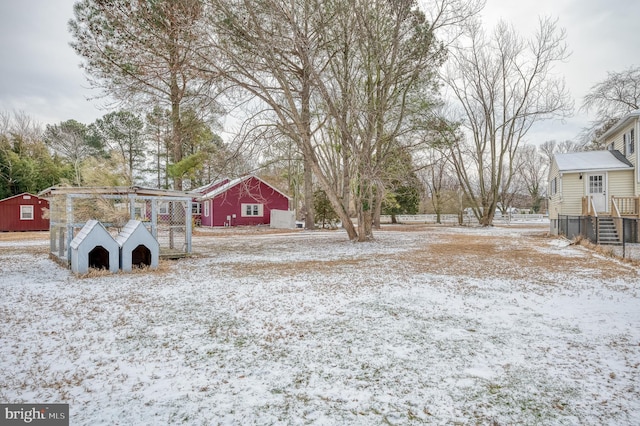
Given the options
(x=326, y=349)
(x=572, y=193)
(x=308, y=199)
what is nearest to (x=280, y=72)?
(x=326, y=349)

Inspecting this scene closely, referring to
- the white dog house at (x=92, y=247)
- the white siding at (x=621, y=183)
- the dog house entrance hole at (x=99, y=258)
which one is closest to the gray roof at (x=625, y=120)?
the white siding at (x=621, y=183)

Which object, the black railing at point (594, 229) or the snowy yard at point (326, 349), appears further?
the black railing at point (594, 229)

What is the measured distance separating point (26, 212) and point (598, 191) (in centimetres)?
3536

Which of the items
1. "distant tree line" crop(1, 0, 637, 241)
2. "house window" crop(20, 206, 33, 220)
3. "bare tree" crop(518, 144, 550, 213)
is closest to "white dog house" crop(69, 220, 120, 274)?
"distant tree line" crop(1, 0, 637, 241)

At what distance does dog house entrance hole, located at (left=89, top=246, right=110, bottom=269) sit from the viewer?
7.92 metres

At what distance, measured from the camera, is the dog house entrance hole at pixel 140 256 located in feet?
27.9

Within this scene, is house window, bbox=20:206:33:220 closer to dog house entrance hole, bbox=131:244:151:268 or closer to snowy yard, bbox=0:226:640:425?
dog house entrance hole, bbox=131:244:151:268

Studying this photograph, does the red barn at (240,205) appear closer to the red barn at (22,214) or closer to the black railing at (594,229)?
the red barn at (22,214)

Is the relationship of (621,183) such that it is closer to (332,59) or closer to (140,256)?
(332,59)

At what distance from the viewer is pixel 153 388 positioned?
2719mm

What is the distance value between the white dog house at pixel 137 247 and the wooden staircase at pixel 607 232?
16.1 metres

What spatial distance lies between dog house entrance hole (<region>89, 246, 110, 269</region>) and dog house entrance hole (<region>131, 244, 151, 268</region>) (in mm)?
626

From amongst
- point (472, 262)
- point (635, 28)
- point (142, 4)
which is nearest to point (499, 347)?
point (472, 262)

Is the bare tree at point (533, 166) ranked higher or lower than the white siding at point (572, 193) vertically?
higher
